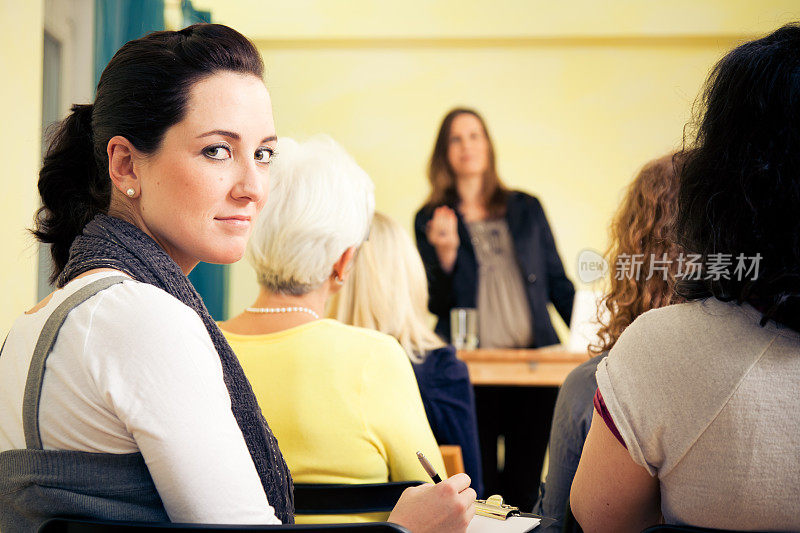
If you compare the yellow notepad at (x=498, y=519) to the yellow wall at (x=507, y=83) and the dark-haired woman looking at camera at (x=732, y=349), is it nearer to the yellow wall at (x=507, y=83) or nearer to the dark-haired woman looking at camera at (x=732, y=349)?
the dark-haired woman looking at camera at (x=732, y=349)

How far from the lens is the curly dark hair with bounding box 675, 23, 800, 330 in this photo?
0.87 m

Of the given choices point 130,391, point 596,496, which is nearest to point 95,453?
point 130,391

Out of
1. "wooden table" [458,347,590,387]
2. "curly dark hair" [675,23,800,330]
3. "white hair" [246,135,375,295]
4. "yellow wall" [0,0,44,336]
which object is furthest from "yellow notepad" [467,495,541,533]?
"wooden table" [458,347,590,387]

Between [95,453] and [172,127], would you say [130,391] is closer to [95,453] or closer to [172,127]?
[95,453]

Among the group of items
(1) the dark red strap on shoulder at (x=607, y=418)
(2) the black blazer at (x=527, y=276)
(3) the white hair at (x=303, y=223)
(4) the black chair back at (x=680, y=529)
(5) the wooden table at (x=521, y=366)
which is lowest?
(5) the wooden table at (x=521, y=366)

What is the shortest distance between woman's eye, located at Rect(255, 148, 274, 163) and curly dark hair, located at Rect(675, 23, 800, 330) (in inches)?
24.0

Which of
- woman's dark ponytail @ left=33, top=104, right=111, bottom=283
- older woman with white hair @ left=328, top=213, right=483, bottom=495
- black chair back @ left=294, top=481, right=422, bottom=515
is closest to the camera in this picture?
woman's dark ponytail @ left=33, top=104, right=111, bottom=283

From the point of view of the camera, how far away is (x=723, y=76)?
3.15 ft

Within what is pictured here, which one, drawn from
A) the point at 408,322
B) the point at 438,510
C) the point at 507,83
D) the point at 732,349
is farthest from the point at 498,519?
the point at 507,83

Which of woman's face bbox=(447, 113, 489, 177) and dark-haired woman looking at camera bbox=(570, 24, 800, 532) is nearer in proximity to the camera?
dark-haired woman looking at camera bbox=(570, 24, 800, 532)

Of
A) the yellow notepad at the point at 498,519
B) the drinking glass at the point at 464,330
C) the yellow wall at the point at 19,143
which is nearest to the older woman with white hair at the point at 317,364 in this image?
the yellow notepad at the point at 498,519

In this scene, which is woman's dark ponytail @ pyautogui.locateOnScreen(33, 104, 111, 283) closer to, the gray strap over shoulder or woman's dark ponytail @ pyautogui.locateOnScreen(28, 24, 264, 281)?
woman's dark ponytail @ pyautogui.locateOnScreen(28, 24, 264, 281)

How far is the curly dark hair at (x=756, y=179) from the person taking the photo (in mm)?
868

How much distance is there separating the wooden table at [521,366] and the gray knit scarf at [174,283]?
2405mm
